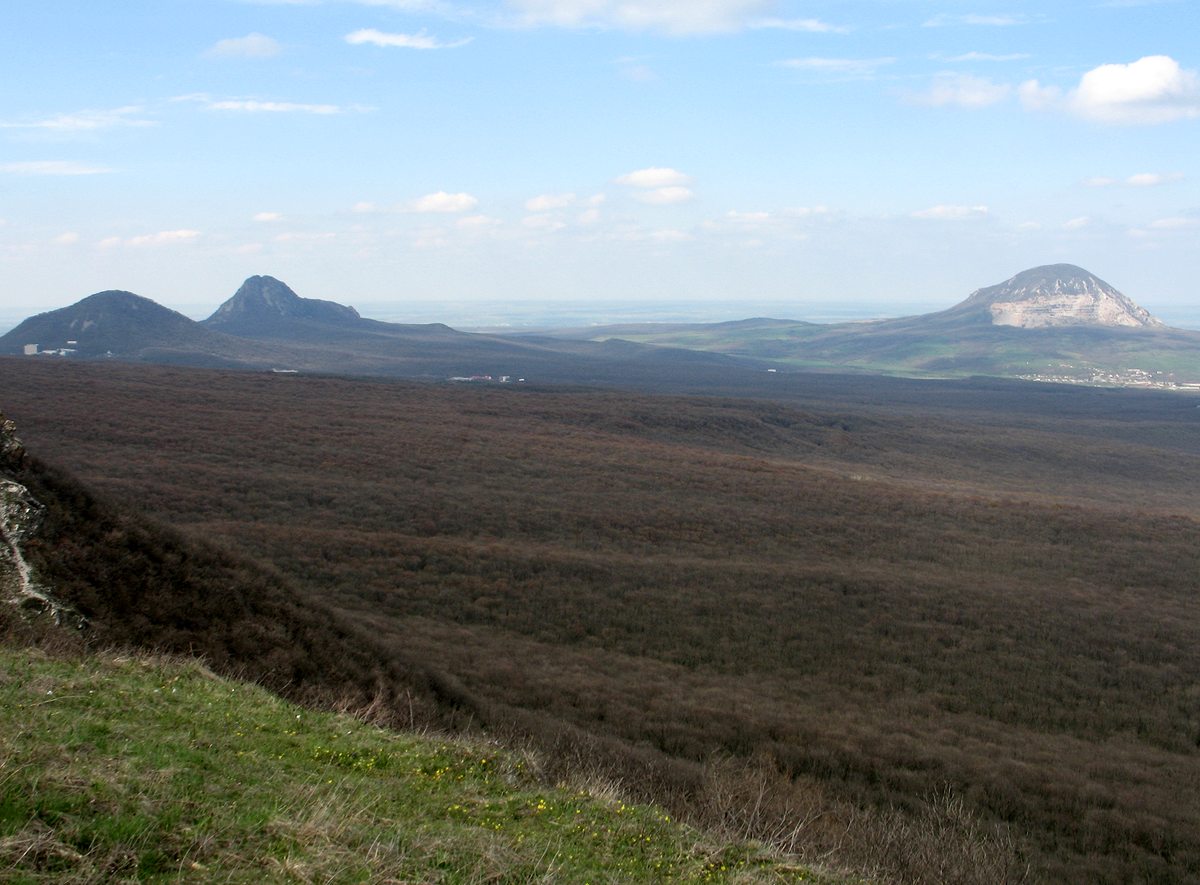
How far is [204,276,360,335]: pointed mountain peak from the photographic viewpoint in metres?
173

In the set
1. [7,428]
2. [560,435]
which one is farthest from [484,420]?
[7,428]

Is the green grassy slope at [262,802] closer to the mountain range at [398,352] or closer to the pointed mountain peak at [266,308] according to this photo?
the mountain range at [398,352]

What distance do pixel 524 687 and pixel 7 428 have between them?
35.8 feet

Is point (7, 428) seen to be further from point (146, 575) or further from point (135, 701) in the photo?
point (135, 701)

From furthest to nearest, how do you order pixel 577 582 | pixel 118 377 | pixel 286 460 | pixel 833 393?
pixel 833 393 → pixel 118 377 → pixel 286 460 → pixel 577 582

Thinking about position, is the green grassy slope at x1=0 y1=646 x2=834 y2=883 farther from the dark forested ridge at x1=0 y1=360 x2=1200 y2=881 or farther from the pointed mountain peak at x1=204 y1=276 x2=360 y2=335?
the pointed mountain peak at x1=204 y1=276 x2=360 y2=335

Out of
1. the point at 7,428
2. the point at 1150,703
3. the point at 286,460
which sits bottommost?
the point at 1150,703

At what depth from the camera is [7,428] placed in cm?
1529

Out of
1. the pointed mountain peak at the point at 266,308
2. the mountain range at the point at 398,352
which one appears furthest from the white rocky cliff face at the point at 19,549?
the pointed mountain peak at the point at 266,308

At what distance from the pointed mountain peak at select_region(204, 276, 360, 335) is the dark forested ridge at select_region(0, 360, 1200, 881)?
121133 mm

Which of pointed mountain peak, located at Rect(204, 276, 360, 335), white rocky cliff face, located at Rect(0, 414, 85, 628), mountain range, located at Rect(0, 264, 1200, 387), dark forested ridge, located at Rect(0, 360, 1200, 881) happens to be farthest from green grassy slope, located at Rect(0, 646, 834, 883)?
pointed mountain peak, located at Rect(204, 276, 360, 335)

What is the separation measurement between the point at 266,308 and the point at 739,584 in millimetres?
172711

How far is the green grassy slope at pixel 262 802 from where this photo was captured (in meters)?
5.18

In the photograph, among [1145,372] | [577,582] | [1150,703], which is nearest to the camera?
[1150,703]
